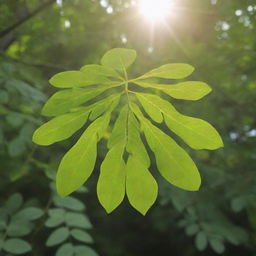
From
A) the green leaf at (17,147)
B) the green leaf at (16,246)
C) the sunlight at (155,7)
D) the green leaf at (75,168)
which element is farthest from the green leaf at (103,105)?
the sunlight at (155,7)

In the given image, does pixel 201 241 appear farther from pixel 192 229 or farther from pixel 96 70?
→ pixel 96 70

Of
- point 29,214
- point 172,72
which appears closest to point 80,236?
point 29,214

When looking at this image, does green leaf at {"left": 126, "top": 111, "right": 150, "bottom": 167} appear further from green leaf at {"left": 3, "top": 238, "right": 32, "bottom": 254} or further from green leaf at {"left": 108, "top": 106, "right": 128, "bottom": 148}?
green leaf at {"left": 3, "top": 238, "right": 32, "bottom": 254}

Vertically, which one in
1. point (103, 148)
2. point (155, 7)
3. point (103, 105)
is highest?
point (155, 7)

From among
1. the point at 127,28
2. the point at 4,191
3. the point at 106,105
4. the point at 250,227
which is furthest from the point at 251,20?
the point at 250,227

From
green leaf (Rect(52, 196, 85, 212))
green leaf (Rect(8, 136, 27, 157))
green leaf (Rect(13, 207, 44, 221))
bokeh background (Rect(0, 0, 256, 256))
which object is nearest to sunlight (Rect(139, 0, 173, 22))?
bokeh background (Rect(0, 0, 256, 256))

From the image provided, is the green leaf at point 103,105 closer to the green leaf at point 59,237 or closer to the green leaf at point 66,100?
the green leaf at point 66,100
